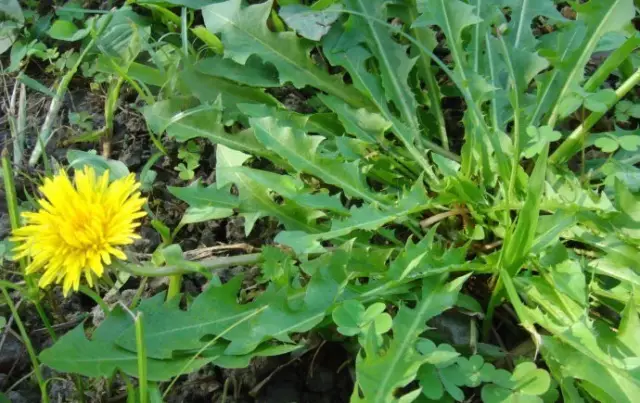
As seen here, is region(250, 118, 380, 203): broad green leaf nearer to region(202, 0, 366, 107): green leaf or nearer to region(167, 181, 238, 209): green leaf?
region(167, 181, 238, 209): green leaf

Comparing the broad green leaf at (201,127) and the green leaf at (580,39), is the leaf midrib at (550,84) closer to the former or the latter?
the green leaf at (580,39)

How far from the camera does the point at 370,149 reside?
190 cm

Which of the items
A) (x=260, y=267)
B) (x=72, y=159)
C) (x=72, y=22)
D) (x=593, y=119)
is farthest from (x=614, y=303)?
(x=72, y=22)

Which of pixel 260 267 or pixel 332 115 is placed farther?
pixel 332 115

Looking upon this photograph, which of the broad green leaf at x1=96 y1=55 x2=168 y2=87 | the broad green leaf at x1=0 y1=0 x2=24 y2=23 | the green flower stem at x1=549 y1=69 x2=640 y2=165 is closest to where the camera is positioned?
the green flower stem at x1=549 y1=69 x2=640 y2=165

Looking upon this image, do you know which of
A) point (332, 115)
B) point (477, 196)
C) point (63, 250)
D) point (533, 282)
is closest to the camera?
point (63, 250)

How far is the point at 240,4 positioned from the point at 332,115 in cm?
42

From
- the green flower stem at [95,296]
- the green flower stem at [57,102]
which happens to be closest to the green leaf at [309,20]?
the green flower stem at [57,102]

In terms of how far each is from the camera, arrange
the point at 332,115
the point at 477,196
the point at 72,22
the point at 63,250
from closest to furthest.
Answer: the point at 63,250 < the point at 477,196 < the point at 332,115 < the point at 72,22

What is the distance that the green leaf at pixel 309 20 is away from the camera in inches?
78.7

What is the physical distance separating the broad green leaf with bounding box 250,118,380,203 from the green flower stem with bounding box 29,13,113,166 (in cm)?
76

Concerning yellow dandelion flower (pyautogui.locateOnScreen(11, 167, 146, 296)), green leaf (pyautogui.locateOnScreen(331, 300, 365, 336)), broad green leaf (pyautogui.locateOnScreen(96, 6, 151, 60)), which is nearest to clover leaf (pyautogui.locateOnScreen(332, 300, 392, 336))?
green leaf (pyautogui.locateOnScreen(331, 300, 365, 336))

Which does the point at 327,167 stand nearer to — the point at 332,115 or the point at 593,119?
the point at 332,115

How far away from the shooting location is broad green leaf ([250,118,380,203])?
175cm
